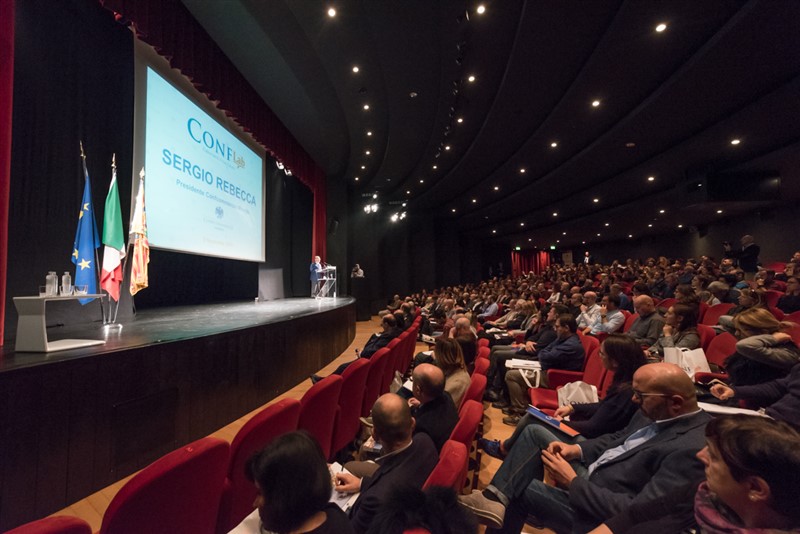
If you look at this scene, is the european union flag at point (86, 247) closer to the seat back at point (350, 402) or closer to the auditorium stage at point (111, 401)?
the auditorium stage at point (111, 401)

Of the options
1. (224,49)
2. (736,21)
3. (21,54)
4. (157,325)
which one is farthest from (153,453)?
(736,21)

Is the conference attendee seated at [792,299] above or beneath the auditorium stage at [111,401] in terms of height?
above

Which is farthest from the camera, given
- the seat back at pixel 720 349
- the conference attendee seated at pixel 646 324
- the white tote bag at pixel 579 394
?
the conference attendee seated at pixel 646 324

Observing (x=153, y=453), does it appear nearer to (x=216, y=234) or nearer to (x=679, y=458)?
(x=679, y=458)

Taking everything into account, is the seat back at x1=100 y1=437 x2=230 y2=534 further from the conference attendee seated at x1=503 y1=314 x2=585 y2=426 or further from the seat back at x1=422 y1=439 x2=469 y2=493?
the conference attendee seated at x1=503 y1=314 x2=585 y2=426

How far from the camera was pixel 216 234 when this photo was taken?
609cm

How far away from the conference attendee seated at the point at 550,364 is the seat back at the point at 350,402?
67.3 inches

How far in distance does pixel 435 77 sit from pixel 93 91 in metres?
4.98

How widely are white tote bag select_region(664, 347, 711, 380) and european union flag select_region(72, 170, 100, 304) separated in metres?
5.03

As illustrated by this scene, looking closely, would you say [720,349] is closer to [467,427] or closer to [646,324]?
[646,324]

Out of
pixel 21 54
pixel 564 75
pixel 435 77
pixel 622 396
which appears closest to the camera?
pixel 622 396

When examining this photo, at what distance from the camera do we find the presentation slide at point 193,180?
4699 mm

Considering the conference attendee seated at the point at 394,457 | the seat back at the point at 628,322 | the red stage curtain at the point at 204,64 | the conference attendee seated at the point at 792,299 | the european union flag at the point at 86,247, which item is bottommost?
the conference attendee seated at the point at 394,457

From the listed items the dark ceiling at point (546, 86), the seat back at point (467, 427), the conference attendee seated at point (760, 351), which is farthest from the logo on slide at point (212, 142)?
the conference attendee seated at point (760, 351)
